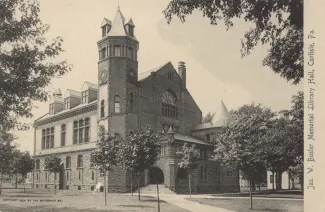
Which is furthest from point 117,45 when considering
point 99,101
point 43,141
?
point 43,141

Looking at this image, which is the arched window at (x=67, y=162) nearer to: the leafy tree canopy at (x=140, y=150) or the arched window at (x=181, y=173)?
the arched window at (x=181, y=173)

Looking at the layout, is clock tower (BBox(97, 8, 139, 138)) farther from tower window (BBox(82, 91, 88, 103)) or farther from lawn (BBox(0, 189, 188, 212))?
lawn (BBox(0, 189, 188, 212))

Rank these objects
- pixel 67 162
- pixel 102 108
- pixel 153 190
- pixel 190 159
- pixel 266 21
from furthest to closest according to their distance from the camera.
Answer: pixel 67 162 < pixel 102 108 < pixel 153 190 < pixel 190 159 < pixel 266 21

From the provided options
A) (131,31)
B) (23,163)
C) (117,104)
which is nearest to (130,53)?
(131,31)

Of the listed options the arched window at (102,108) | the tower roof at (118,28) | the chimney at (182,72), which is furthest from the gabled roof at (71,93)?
the chimney at (182,72)

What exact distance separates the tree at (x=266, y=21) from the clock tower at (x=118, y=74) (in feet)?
70.9

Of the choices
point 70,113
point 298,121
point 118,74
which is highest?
point 118,74

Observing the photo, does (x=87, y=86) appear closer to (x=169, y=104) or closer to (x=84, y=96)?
(x=84, y=96)

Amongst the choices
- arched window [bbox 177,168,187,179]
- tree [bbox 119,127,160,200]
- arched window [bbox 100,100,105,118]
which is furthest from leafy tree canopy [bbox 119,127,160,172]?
arched window [bbox 100,100,105,118]

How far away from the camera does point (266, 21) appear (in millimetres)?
8258

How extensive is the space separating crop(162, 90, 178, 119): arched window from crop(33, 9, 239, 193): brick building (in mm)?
91

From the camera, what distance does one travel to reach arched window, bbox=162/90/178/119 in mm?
34691

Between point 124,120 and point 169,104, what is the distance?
6.83 m
